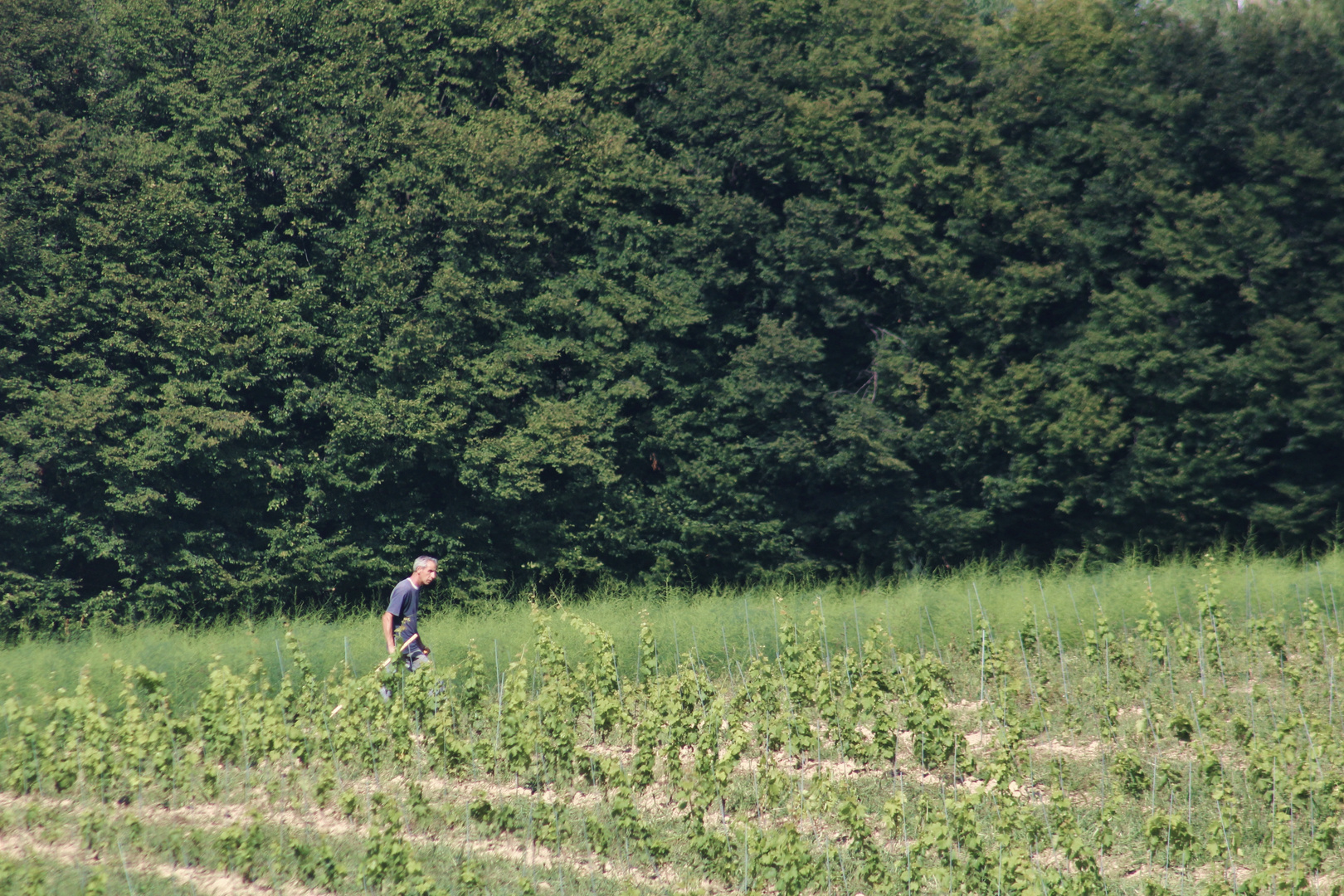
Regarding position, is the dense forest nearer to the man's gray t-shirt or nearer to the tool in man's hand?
the tool in man's hand

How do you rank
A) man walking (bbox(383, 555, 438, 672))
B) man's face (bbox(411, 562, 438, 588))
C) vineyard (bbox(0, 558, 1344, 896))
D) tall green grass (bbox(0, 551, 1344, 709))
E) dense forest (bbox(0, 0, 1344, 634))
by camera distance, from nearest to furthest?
vineyard (bbox(0, 558, 1344, 896))
man walking (bbox(383, 555, 438, 672))
man's face (bbox(411, 562, 438, 588))
tall green grass (bbox(0, 551, 1344, 709))
dense forest (bbox(0, 0, 1344, 634))

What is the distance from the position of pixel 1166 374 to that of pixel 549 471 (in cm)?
964

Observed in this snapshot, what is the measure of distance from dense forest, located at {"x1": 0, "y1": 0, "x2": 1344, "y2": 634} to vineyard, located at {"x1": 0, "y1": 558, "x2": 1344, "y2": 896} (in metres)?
6.47

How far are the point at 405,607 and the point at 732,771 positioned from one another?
9.70 ft

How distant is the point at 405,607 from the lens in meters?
10.1

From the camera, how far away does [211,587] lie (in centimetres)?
1845

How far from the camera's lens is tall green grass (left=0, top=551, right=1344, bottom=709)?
12.2 metres

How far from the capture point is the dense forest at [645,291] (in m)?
18.0

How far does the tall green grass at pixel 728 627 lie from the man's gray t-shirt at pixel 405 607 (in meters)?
1.73

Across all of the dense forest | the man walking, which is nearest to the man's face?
the man walking

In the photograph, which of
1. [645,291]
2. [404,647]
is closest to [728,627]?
[404,647]

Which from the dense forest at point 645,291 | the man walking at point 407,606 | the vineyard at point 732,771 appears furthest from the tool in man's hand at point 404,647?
the dense forest at point 645,291

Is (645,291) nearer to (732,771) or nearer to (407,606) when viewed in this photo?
(407,606)

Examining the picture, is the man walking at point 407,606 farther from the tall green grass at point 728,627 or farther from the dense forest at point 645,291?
the dense forest at point 645,291
